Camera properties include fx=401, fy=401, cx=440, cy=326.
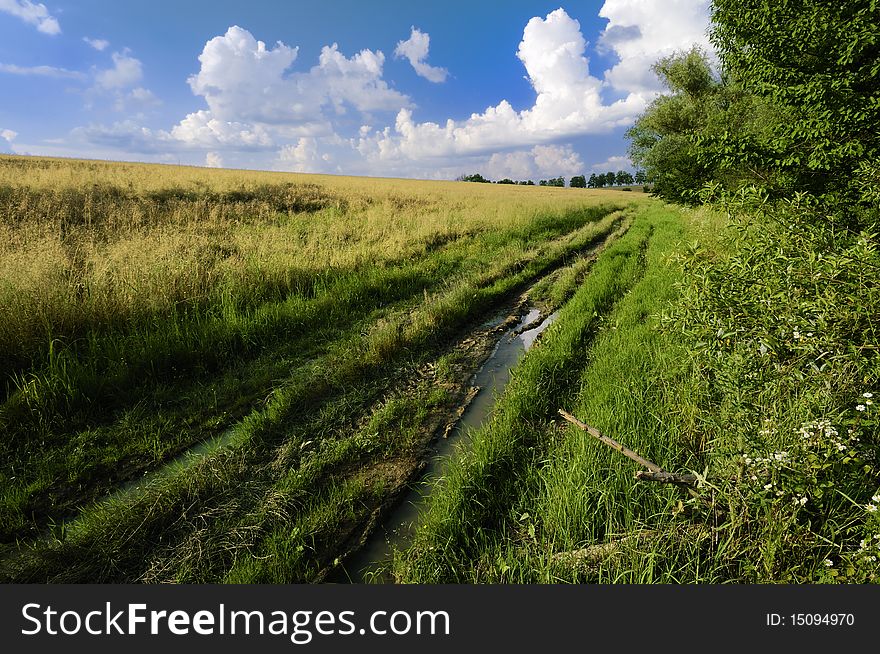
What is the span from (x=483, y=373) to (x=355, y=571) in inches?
133

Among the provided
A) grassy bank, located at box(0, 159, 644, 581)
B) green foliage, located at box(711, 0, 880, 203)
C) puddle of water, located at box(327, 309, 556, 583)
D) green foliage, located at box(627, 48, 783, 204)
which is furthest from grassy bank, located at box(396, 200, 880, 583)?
green foliage, located at box(627, 48, 783, 204)

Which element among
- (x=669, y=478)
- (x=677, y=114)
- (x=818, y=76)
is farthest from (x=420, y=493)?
(x=677, y=114)

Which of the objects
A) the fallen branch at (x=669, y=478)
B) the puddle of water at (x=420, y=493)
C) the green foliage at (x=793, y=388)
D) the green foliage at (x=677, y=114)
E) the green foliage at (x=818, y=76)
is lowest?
the puddle of water at (x=420, y=493)

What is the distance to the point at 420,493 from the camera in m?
3.49

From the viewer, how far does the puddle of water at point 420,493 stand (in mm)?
2773

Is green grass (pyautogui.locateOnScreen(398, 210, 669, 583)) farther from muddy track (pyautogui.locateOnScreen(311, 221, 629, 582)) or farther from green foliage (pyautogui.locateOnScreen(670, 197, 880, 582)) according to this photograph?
green foliage (pyautogui.locateOnScreen(670, 197, 880, 582))

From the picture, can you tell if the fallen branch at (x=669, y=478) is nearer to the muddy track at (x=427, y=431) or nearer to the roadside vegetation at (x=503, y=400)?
the roadside vegetation at (x=503, y=400)

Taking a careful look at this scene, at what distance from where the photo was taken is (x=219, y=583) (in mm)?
2598

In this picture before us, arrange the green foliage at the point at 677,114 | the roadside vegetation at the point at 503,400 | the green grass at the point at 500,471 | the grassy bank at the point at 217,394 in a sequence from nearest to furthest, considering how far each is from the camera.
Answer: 1. the roadside vegetation at the point at 503,400
2. the green grass at the point at 500,471
3. the grassy bank at the point at 217,394
4. the green foliage at the point at 677,114

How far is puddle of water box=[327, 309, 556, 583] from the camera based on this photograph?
277 centimetres

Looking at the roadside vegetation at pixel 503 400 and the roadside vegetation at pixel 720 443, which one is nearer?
the roadside vegetation at pixel 720 443

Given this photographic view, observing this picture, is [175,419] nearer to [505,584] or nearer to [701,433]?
[505,584]

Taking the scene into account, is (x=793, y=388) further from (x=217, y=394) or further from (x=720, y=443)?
(x=217, y=394)

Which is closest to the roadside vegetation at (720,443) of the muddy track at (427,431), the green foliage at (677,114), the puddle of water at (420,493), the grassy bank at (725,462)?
the grassy bank at (725,462)
